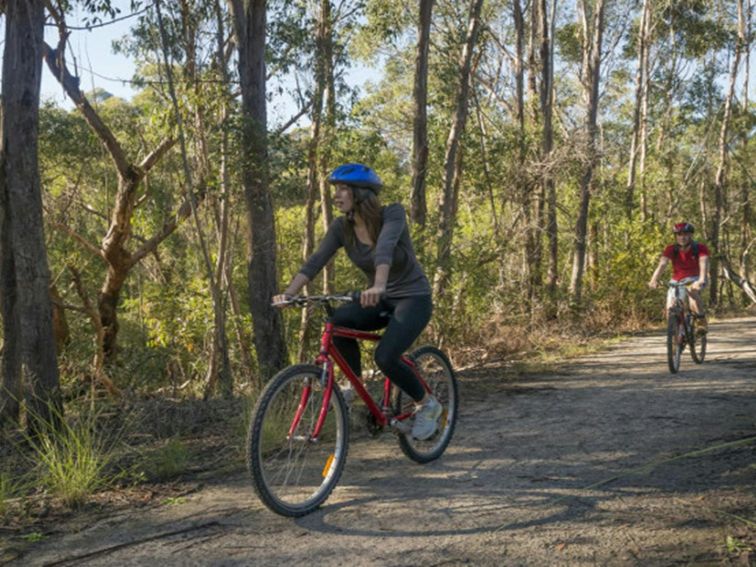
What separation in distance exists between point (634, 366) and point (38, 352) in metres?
7.43

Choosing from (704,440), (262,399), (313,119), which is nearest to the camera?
(262,399)

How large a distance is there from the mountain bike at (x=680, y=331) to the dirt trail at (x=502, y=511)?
9.89 ft

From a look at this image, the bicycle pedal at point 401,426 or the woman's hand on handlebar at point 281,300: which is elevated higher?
the woman's hand on handlebar at point 281,300

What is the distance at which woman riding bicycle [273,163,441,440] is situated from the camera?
4488 millimetres

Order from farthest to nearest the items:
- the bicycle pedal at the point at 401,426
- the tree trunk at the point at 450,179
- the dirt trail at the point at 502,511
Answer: the tree trunk at the point at 450,179
the bicycle pedal at the point at 401,426
the dirt trail at the point at 502,511

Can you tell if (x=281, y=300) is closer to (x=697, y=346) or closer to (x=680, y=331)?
(x=680, y=331)

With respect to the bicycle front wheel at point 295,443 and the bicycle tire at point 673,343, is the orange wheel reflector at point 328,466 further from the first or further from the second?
the bicycle tire at point 673,343

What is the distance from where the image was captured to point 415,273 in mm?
4855

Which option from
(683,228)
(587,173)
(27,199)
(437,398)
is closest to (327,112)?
(587,173)

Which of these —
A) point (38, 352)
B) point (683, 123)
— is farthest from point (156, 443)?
point (683, 123)

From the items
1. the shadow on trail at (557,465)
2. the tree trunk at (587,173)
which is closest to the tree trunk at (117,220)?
the tree trunk at (587,173)

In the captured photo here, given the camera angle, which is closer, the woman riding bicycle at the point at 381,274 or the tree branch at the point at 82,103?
the woman riding bicycle at the point at 381,274

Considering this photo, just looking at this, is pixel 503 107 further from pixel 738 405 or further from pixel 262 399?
pixel 262 399

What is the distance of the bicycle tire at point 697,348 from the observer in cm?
992
